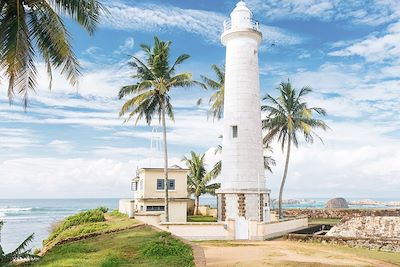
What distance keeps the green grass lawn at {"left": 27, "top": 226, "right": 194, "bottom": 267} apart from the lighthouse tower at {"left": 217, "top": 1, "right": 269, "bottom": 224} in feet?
28.1

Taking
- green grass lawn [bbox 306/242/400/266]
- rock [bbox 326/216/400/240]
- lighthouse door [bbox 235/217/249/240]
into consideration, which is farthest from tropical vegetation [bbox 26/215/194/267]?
rock [bbox 326/216/400/240]

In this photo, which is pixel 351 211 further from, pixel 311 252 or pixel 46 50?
pixel 46 50

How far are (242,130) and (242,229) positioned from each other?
5671mm

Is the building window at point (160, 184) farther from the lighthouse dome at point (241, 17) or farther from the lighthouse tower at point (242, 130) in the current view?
the lighthouse dome at point (241, 17)

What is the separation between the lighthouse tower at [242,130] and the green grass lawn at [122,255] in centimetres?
857

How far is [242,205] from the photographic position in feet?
77.6

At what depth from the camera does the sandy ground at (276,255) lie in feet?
48.3

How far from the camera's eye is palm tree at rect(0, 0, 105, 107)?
38.2ft

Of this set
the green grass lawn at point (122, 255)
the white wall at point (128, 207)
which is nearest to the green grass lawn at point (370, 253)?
the green grass lawn at point (122, 255)

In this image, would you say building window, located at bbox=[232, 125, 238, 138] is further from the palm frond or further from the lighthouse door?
the palm frond

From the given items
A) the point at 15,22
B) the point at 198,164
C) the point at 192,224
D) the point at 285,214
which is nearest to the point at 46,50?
the point at 15,22

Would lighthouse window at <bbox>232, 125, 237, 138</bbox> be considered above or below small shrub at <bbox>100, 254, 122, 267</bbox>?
above

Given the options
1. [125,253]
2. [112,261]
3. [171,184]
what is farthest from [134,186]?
[112,261]

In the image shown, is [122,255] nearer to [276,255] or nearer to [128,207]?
[276,255]
